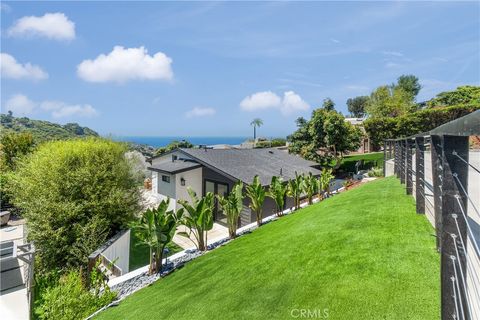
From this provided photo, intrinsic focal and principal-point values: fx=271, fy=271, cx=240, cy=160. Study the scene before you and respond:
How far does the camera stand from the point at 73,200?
35.0 feet

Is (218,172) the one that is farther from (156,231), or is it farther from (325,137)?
(325,137)

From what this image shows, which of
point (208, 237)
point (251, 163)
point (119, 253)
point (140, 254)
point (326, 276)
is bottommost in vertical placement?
point (140, 254)

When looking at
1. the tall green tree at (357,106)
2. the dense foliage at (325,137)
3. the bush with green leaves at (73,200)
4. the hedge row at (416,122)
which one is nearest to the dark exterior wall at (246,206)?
the bush with green leaves at (73,200)

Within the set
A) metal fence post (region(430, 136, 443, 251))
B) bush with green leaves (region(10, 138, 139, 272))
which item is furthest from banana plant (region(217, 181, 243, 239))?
metal fence post (region(430, 136, 443, 251))

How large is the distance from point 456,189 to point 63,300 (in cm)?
769

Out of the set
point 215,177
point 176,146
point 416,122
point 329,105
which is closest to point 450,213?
point 215,177

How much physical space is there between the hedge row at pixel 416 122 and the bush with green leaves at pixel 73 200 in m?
24.3

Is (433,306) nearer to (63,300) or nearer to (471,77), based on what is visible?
(63,300)

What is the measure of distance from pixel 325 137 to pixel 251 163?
450 inches

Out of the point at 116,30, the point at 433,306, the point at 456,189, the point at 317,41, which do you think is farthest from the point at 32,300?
the point at 317,41

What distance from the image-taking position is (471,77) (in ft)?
153

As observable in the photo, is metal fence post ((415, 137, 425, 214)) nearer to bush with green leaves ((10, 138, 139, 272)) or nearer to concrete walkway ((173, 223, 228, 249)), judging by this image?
concrete walkway ((173, 223, 228, 249))

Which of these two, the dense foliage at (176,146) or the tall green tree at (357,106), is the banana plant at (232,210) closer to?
the dense foliage at (176,146)

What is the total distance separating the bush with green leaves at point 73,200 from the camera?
10117mm
